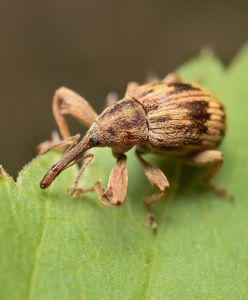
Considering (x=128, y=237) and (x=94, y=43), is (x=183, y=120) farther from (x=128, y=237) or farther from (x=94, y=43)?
(x=94, y=43)

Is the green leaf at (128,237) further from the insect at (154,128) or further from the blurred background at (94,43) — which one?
the blurred background at (94,43)

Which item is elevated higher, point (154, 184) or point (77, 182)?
point (77, 182)

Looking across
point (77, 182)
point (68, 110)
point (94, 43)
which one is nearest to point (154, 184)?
point (77, 182)

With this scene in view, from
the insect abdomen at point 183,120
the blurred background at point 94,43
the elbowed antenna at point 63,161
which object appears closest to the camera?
the elbowed antenna at point 63,161

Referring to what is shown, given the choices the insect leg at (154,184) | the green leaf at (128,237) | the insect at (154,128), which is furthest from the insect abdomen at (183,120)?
the green leaf at (128,237)

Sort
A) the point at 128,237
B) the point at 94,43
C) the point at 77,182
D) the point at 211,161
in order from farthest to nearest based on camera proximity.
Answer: the point at 94,43 → the point at 211,161 → the point at 128,237 → the point at 77,182

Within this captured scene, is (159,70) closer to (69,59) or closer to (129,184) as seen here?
(69,59)
